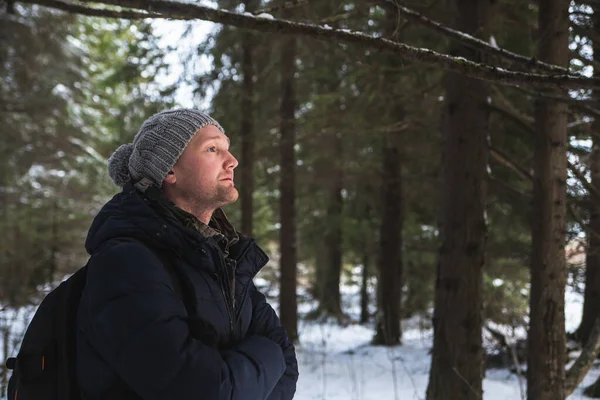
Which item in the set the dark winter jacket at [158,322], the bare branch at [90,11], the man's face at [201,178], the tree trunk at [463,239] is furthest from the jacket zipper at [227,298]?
the tree trunk at [463,239]

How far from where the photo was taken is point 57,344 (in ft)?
5.34

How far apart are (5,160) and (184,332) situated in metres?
12.8

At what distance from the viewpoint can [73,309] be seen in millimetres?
1683

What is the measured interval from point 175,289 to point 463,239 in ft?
12.8

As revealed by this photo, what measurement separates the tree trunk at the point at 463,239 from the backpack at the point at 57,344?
A: 384 cm

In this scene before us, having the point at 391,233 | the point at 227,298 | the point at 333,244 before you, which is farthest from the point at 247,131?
the point at 227,298

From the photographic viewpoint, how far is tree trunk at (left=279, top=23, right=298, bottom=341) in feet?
36.4

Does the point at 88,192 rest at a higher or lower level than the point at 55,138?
lower

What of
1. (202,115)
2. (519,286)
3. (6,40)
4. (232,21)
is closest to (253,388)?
(202,115)

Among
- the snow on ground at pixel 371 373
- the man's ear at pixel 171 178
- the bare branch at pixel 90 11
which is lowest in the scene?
the snow on ground at pixel 371 373

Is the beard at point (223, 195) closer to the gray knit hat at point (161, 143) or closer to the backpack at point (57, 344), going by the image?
the gray knit hat at point (161, 143)

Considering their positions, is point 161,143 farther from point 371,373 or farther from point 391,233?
point 391,233

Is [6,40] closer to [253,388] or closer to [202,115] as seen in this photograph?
[202,115]

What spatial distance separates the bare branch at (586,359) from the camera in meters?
4.33
